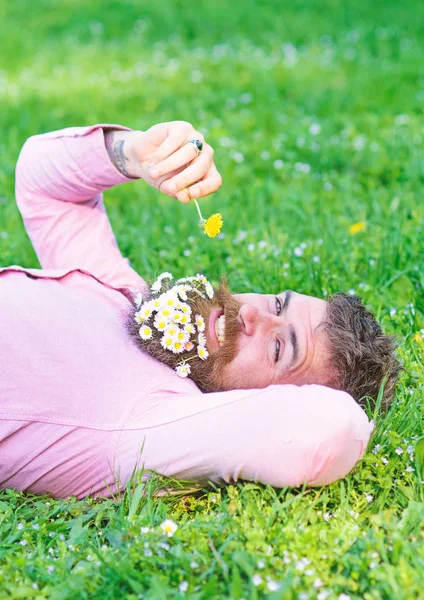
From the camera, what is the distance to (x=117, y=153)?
3342mm

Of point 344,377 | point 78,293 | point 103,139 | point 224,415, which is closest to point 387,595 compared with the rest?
point 224,415

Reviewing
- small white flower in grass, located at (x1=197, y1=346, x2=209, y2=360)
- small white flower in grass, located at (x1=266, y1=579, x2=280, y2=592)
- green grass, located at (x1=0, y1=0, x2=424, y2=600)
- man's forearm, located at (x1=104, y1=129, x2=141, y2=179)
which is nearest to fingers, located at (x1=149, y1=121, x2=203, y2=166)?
man's forearm, located at (x1=104, y1=129, x2=141, y2=179)

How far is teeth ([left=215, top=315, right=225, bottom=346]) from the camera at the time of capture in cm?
295

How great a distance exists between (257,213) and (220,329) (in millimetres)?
2114

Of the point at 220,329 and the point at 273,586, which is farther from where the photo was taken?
the point at 220,329

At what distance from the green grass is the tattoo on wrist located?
98 centimetres

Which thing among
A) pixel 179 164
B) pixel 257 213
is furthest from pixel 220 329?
pixel 257 213

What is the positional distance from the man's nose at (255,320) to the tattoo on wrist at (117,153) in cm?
84

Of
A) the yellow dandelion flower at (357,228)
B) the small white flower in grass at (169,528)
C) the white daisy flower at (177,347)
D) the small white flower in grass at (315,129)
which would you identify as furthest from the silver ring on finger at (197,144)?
the small white flower in grass at (315,129)

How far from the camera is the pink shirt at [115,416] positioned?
2492mm

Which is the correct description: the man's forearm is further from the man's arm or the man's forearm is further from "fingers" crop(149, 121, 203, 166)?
"fingers" crop(149, 121, 203, 166)

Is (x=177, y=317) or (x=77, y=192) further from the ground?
(x=77, y=192)

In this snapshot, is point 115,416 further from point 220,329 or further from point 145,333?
point 220,329

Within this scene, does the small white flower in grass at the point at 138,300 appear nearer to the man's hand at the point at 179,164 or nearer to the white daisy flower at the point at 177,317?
the white daisy flower at the point at 177,317
